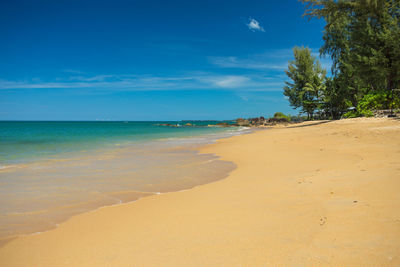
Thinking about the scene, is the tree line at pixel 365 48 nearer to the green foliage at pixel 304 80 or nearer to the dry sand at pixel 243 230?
the green foliage at pixel 304 80

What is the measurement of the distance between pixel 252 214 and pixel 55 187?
16.0 ft

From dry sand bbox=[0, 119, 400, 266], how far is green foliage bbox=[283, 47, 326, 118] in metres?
32.9

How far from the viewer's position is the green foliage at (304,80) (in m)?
33.5

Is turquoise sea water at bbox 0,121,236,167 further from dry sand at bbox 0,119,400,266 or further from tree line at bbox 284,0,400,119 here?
tree line at bbox 284,0,400,119

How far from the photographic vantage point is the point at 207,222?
298 cm

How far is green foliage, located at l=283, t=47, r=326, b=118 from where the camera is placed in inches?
1320

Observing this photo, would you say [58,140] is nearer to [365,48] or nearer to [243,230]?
[243,230]

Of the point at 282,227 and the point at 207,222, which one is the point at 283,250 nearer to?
the point at 282,227

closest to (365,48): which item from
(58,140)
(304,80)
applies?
(304,80)

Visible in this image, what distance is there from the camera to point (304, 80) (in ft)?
116

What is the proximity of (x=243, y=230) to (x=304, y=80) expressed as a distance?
38.0 m

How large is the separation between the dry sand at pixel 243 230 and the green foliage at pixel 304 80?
32.9 m

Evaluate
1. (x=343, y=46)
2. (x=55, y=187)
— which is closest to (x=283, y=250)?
(x=55, y=187)

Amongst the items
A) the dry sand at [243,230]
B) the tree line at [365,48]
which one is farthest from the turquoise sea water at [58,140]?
the tree line at [365,48]
